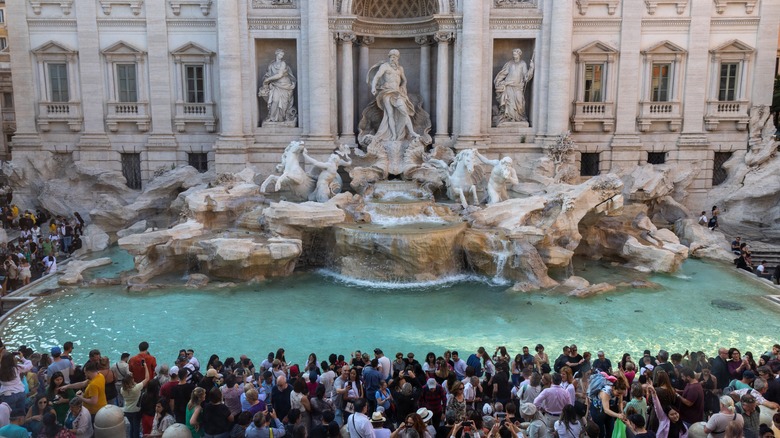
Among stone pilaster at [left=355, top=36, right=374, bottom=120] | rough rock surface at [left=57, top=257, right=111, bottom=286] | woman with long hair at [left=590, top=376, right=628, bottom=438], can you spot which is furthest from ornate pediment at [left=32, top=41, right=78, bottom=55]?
woman with long hair at [left=590, top=376, right=628, bottom=438]

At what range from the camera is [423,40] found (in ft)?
74.4

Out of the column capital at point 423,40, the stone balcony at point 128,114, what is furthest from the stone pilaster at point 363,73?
the stone balcony at point 128,114

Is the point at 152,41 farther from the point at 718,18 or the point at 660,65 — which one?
the point at 718,18

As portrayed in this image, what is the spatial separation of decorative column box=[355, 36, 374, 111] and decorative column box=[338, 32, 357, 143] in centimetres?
88

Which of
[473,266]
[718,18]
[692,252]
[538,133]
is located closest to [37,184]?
[473,266]

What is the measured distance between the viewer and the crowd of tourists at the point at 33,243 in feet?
49.5

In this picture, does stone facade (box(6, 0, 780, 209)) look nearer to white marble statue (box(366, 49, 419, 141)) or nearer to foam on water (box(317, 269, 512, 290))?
white marble statue (box(366, 49, 419, 141))

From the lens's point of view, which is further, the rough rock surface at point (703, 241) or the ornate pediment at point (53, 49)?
the ornate pediment at point (53, 49)

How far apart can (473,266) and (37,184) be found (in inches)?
622

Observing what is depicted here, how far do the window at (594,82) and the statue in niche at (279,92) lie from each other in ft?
33.9

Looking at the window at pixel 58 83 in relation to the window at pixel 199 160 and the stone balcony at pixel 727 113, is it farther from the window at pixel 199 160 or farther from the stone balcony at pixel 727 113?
the stone balcony at pixel 727 113

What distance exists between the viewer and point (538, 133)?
72.2 ft

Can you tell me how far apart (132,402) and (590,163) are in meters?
19.3

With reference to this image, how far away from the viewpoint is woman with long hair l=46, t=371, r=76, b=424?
22.3ft
